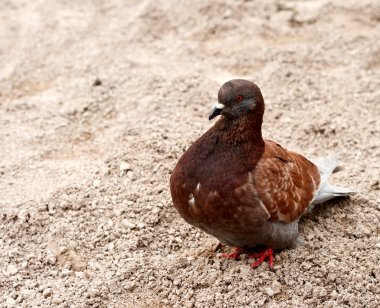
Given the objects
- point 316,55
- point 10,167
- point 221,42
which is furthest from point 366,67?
point 10,167

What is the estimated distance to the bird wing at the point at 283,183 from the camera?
12.6 feet

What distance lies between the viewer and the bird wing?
3855 millimetres

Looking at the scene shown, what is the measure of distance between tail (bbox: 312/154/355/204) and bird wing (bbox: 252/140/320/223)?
73 mm

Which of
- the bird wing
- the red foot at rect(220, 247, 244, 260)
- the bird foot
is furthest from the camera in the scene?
the bird foot

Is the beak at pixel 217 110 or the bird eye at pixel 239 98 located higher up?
the bird eye at pixel 239 98

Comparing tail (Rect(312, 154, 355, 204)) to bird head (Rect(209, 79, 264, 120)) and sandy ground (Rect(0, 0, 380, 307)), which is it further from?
bird head (Rect(209, 79, 264, 120))

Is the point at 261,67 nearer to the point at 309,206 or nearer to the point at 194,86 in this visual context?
the point at 194,86

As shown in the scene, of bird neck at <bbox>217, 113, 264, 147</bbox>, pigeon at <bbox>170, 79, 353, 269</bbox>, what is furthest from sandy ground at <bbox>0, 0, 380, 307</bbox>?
bird neck at <bbox>217, 113, 264, 147</bbox>

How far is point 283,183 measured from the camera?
13.1ft

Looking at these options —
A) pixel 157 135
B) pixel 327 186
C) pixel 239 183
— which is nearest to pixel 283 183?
pixel 239 183

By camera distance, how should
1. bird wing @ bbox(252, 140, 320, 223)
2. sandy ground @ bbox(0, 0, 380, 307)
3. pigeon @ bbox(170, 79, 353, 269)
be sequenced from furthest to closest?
sandy ground @ bbox(0, 0, 380, 307)
bird wing @ bbox(252, 140, 320, 223)
pigeon @ bbox(170, 79, 353, 269)

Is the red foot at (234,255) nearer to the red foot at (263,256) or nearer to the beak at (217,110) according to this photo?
the red foot at (263,256)

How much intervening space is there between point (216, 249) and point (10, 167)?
6.22 ft

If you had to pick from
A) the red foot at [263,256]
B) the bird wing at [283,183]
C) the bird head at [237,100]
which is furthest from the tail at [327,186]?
the bird head at [237,100]
